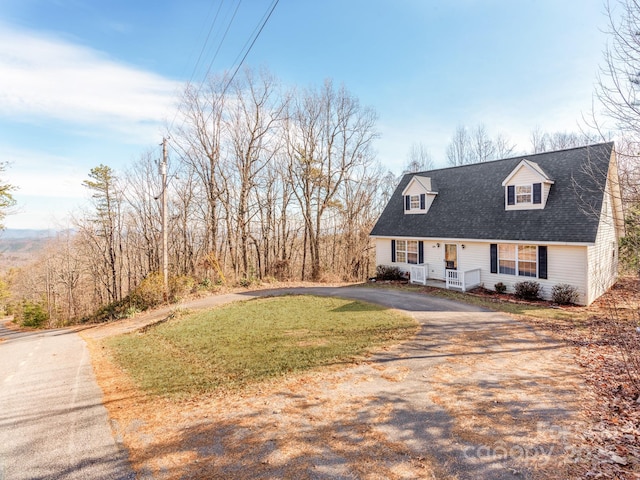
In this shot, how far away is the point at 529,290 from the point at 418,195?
8.39m

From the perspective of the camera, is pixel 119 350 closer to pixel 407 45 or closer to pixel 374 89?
pixel 407 45

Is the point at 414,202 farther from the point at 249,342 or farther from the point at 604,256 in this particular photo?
the point at 249,342

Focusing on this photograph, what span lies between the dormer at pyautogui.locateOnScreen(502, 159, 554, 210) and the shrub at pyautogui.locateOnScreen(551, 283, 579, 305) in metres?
3.86

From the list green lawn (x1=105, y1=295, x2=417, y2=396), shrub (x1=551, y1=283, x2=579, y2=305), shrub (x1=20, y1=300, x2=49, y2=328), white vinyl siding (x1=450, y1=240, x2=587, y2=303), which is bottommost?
shrub (x1=20, y1=300, x2=49, y2=328)

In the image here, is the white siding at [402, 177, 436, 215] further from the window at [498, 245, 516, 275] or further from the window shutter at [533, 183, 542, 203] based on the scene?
the window shutter at [533, 183, 542, 203]

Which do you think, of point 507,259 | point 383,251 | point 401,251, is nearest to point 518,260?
point 507,259

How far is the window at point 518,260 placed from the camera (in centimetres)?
1423

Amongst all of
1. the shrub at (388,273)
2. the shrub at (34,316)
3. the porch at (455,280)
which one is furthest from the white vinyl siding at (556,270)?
the shrub at (34,316)

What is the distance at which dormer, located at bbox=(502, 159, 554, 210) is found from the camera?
1456 cm

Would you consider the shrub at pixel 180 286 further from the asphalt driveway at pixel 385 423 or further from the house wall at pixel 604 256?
the house wall at pixel 604 256


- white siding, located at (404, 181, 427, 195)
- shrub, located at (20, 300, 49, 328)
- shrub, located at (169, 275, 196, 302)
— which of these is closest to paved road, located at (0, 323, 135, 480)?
shrub, located at (169, 275, 196, 302)

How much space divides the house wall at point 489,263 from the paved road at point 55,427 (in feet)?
52.0

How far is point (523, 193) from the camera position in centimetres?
1519

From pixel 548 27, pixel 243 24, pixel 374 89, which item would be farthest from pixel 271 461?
pixel 374 89
